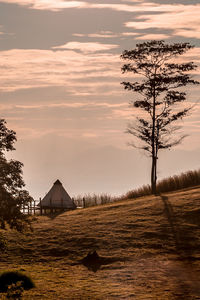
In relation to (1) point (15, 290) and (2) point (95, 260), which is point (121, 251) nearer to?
(2) point (95, 260)

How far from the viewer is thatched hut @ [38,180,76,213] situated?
4953 centimetres

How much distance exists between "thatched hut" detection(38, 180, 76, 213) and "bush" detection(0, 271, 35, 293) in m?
27.8

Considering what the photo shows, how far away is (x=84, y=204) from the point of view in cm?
5109

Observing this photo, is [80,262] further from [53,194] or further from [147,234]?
[53,194]

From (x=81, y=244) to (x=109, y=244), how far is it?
1.80 m

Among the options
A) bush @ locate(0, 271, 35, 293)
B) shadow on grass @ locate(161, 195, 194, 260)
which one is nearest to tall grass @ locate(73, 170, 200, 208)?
shadow on grass @ locate(161, 195, 194, 260)

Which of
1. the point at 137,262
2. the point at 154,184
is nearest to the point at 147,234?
the point at 137,262

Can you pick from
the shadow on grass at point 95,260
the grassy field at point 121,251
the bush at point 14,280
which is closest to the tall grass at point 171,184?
the grassy field at point 121,251

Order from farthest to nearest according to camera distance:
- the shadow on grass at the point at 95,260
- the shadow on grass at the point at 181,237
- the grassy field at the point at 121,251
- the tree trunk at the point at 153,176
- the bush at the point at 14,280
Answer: the tree trunk at the point at 153,176
the shadow on grass at the point at 181,237
the shadow on grass at the point at 95,260
the bush at the point at 14,280
the grassy field at the point at 121,251

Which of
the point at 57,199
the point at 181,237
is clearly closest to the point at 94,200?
the point at 57,199

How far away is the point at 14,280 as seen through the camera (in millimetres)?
21438

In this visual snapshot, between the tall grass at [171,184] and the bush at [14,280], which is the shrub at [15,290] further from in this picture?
the tall grass at [171,184]

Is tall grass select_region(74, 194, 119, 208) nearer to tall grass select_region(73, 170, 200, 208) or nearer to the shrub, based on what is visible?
tall grass select_region(73, 170, 200, 208)

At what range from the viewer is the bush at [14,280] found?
21086mm
